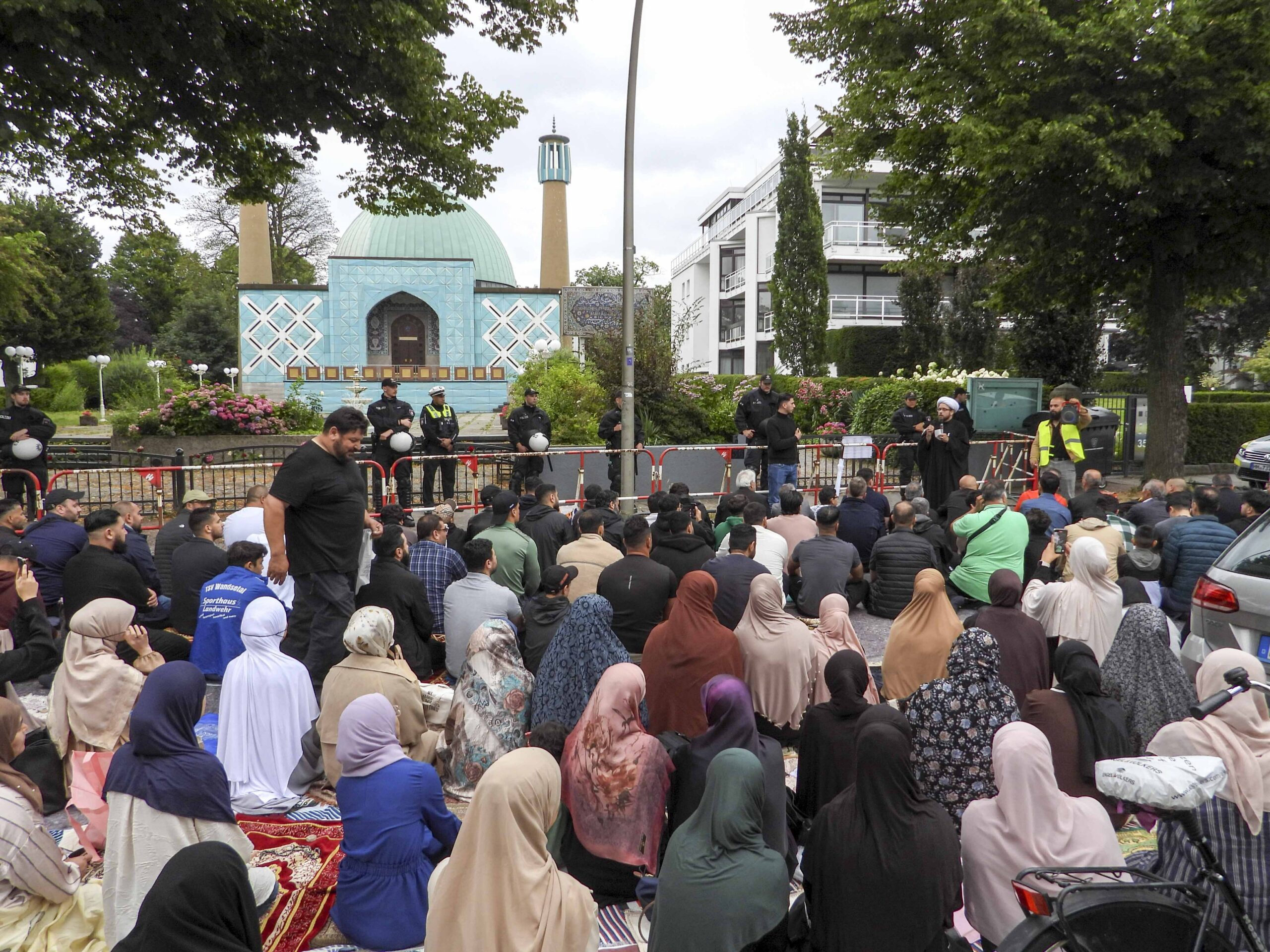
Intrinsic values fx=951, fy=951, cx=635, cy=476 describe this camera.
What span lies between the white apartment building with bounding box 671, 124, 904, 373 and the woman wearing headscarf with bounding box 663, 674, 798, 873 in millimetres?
19570

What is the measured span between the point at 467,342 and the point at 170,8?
931 inches

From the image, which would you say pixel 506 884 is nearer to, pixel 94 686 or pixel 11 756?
pixel 11 756

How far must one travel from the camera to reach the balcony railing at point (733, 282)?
1823 inches

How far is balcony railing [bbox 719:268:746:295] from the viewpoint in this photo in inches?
1823

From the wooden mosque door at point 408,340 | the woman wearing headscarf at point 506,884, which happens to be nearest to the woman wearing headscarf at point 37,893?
the woman wearing headscarf at point 506,884

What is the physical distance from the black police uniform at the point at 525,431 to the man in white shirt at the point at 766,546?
563 centimetres

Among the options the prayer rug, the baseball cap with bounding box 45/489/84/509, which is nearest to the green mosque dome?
the baseball cap with bounding box 45/489/84/509

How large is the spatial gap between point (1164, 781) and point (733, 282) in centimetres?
4664

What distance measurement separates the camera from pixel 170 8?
9266mm

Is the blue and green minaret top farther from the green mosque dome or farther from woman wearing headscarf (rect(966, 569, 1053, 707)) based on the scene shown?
woman wearing headscarf (rect(966, 569, 1053, 707))

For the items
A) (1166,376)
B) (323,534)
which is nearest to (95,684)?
(323,534)

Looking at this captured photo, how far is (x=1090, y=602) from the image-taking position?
6125 millimetres

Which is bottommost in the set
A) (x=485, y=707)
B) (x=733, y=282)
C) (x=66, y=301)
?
(x=485, y=707)

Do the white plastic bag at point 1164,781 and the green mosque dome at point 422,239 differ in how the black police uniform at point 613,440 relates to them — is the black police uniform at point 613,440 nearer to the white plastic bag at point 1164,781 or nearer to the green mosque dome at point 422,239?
the white plastic bag at point 1164,781
